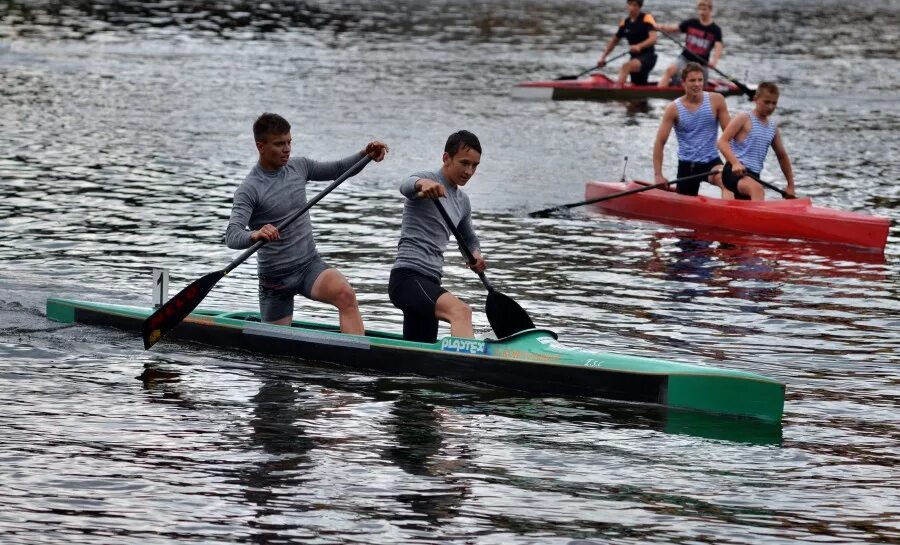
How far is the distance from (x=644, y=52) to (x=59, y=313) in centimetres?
1944

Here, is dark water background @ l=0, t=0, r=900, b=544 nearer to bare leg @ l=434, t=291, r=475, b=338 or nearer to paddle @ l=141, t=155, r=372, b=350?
paddle @ l=141, t=155, r=372, b=350

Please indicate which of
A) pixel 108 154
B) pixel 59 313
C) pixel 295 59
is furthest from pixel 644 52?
pixel 59 313

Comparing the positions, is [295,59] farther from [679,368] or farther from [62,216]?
[679,368]

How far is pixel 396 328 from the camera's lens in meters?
12.2

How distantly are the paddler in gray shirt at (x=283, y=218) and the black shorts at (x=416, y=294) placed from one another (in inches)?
15.8

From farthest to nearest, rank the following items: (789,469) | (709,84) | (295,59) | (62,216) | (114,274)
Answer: (295,59) < (709,84) < (62,216) < (114,274) < (789,469)

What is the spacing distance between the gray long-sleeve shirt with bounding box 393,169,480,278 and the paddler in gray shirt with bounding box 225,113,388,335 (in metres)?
0.46

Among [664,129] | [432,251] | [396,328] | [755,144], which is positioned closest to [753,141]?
[755,144]

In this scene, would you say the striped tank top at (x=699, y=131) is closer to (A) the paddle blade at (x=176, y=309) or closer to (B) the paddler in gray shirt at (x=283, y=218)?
(B) the paddler in gray shirt at (x=283, y=218)

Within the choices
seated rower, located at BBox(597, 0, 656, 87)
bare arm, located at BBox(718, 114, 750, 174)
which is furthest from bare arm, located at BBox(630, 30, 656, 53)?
bare arm, located at BBox(718, 114, 750, 174)

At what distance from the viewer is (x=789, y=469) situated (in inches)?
347

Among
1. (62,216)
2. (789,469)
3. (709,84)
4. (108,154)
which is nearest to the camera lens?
(789,469)

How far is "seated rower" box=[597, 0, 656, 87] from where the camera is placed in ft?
96.9

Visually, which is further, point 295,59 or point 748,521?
point 295,59
